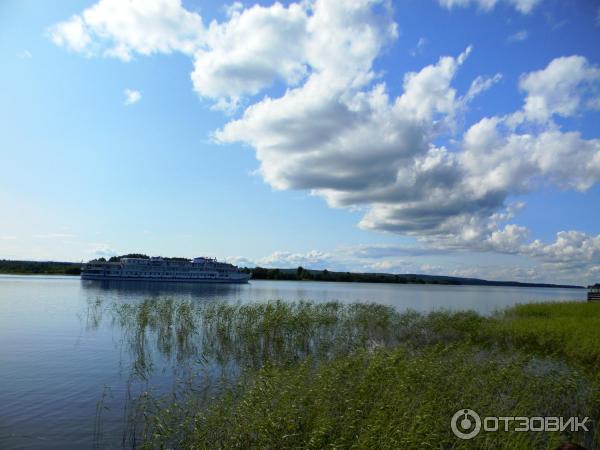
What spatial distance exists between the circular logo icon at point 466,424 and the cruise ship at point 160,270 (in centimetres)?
12644

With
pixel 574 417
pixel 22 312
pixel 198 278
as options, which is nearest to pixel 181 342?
pixel 574 417

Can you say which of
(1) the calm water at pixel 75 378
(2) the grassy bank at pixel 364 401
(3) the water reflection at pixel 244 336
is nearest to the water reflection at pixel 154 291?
(3) the water reflection at pixel 244 336

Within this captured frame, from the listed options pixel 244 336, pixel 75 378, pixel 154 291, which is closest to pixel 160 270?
pixel 154 291

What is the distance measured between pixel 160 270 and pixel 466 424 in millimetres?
129693

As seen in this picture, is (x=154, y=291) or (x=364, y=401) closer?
(x=364, y=401)

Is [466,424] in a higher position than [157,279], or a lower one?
lower

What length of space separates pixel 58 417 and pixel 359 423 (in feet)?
31.8

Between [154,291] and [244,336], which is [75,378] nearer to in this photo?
[244,336]

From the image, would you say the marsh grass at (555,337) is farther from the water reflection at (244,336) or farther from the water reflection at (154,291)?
the water reflection at (154,291)

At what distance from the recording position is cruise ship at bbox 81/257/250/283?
125 metres

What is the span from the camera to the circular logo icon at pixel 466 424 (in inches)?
353

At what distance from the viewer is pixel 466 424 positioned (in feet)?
30.9

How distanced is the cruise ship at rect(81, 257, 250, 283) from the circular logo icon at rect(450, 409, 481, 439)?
126 m

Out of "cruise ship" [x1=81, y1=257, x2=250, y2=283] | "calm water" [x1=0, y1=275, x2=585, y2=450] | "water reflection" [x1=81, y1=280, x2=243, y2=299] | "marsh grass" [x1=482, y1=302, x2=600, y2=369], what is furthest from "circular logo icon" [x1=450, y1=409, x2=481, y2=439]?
"cruise ship" [x1=81, y1=257, x2=250, y2=283]
